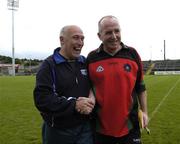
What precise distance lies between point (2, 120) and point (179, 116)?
4.93 m

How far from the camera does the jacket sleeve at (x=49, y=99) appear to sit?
341 cm

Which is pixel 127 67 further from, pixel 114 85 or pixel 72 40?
pixel 72 40

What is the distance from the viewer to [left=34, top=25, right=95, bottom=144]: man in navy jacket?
11.2ft

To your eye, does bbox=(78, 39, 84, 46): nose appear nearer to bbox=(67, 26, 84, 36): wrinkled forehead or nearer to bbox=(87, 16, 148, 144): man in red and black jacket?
bbox=(67, 26, 84, 36): wrinkled forehead

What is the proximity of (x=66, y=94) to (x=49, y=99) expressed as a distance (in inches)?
7.4

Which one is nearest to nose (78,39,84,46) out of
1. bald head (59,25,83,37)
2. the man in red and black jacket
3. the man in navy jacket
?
the man in navy jacket

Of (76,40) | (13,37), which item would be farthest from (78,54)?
(13,37)

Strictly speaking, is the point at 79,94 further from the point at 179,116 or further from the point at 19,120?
the point at 179,116

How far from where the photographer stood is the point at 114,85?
144 inches

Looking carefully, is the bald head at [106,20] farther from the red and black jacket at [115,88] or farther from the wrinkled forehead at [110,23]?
the red and black jacket at [115,88]

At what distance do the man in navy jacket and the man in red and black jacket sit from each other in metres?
0.13

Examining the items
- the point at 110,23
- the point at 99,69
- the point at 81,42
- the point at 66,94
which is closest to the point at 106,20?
the point at 110,23

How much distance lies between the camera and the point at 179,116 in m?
11.6

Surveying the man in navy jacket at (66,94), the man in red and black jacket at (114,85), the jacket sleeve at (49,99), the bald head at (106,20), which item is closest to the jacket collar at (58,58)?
the man in navy jacket at (66,94)
